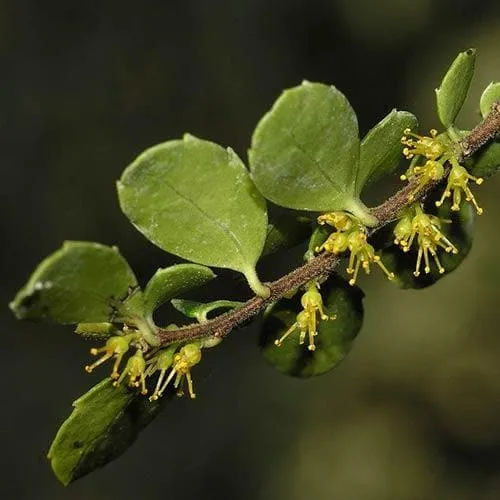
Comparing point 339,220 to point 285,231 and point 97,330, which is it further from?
point 97,330

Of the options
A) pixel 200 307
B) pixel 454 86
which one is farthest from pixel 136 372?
pixel 454 86

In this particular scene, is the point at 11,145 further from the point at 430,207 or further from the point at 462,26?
the point at 430,207

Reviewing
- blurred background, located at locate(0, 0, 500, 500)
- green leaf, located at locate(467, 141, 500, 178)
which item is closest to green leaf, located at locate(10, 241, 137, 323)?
green leaf, located at locate(467, 141, 500, 178)

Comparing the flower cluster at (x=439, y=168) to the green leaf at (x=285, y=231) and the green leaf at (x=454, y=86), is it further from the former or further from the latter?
the green leaf at (x=285, y=231)

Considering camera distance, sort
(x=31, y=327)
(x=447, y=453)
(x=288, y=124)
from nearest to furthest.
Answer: (x=288, y=124), (x=447, y=453), (x=31, y=327)

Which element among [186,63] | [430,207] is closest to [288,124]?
[430,207]

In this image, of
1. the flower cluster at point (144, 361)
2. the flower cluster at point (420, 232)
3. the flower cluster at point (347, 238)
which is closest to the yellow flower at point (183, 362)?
the flower cluster at point (144, 361)
